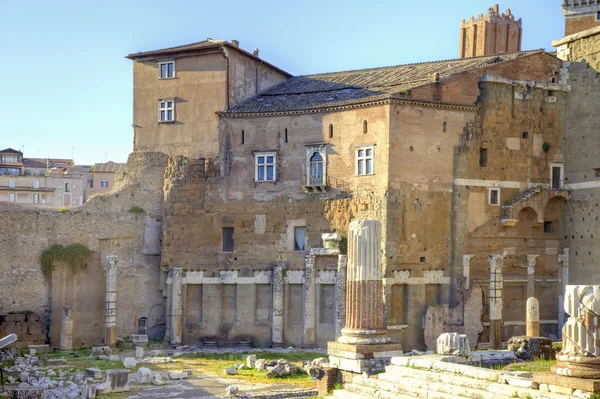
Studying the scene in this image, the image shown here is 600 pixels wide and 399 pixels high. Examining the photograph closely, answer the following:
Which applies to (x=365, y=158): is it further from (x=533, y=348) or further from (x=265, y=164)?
(x=533, y=348)

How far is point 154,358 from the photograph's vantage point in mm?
34000

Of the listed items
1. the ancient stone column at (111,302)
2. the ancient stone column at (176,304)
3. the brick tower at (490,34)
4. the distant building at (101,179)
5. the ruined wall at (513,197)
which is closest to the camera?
the ruined wall at (513,197)

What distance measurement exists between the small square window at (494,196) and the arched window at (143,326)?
1583 centimetres

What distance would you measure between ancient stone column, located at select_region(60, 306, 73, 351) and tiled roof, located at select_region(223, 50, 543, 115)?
10696 mm

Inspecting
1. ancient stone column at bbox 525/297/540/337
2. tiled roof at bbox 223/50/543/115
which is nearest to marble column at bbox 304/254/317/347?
tiled roof at bbox 223/50/543/115

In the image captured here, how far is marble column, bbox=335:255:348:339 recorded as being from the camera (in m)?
35.1

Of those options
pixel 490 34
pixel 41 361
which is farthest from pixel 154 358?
pixel 490 34

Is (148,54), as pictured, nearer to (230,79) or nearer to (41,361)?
(230,79)

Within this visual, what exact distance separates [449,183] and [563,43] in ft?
27.7

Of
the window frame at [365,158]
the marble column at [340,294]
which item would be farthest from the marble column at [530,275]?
the marble column at [340,294]

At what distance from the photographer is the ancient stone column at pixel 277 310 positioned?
3706cm

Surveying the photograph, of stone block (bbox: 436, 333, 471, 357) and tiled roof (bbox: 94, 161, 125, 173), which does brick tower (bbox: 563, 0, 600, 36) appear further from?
tiled roof (bbox: 94, 161, 125, 173)

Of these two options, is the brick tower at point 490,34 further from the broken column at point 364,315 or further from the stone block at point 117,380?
the stone block at point 117,380

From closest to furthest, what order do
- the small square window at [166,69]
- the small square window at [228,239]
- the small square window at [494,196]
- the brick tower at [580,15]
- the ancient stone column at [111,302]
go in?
the small square window at [494,196], the ancient stone column at [111,302], the small square window at [228,239], the brick tower at [580,15], the small square window at [166,69]
